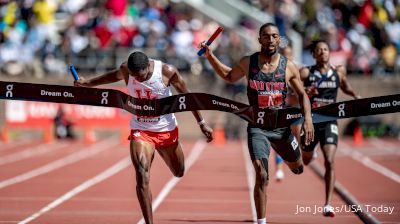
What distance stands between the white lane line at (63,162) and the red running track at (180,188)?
2 cm

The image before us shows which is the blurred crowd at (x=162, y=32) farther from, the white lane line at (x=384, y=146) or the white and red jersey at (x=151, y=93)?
the white and red jersey at (x=151, y=93)

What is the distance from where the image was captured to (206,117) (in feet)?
90.5

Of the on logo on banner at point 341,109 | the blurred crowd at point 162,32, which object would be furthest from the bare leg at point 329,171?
the blurred crowd at point 162,32

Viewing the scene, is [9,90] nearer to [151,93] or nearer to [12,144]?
[151,93]

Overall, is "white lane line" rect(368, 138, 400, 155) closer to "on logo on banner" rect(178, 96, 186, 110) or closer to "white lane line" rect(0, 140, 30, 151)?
"white lane line" rect(0, 140, 30, 151)

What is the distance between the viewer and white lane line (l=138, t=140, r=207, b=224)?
1315cm

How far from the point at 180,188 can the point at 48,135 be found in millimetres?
11908

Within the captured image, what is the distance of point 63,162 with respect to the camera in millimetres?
20359

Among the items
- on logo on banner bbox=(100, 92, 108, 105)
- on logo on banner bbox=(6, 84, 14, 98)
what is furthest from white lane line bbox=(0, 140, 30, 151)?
on logo on banner bbox=(100, 92, 108, 105)

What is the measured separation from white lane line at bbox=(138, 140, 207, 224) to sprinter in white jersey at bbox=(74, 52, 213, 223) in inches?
47.9

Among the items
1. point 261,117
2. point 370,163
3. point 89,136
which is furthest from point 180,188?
point 89,136

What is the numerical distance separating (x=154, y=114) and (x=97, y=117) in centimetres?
1758

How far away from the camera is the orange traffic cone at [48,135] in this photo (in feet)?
86.0

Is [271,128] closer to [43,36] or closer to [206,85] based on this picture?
[206,85]
